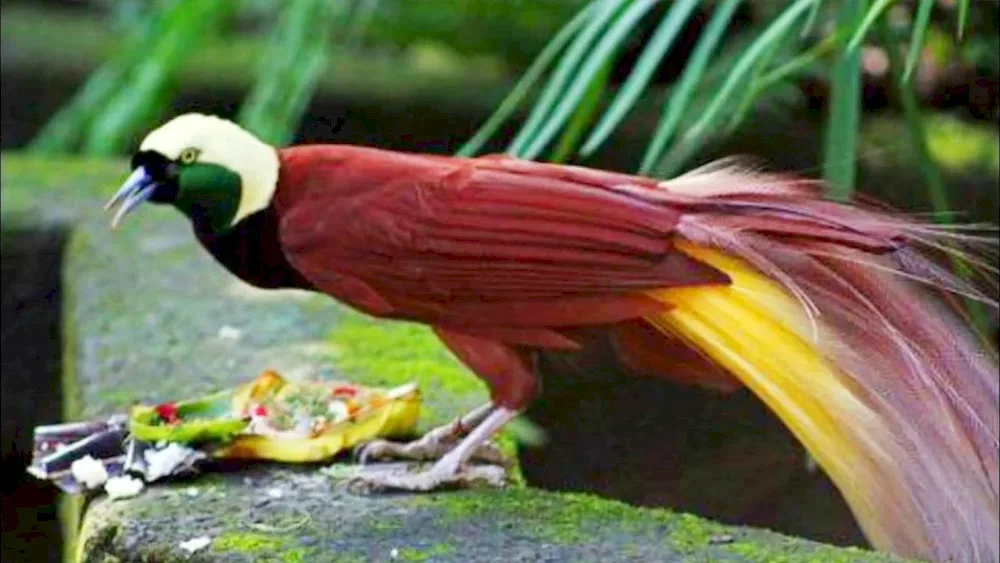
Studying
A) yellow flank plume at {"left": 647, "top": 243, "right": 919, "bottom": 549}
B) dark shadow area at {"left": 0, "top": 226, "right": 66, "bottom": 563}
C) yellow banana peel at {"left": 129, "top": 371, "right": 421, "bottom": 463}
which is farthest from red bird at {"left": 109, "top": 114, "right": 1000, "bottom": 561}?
Answer: dark shadow area at {"left": 0, "top": 226, "right": 66, "bottom": 563}

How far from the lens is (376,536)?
4.78ft

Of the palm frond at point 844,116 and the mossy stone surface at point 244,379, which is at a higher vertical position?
the palm frond at point 844,116

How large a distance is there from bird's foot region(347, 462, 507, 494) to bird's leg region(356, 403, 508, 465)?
35mm

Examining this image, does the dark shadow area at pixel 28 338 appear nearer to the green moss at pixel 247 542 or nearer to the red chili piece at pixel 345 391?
the red chili piece at pixel 345 391

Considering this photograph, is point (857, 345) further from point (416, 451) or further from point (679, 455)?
point (679, 455)

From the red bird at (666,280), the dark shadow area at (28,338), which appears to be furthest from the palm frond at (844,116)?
the dark shadow area at (28,338)

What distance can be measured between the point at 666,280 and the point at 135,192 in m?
0.41

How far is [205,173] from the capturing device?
5.16 feet

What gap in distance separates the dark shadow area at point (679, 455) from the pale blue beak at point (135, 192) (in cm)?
56

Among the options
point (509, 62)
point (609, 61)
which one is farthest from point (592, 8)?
point (509, 62)

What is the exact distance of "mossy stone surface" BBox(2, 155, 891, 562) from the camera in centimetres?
143

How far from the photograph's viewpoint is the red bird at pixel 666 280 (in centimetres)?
150

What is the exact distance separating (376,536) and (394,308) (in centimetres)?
19

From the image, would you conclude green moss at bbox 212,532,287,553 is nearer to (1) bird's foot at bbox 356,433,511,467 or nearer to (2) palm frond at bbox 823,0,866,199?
(1) bird's foot at bbox 356,433,511,467
